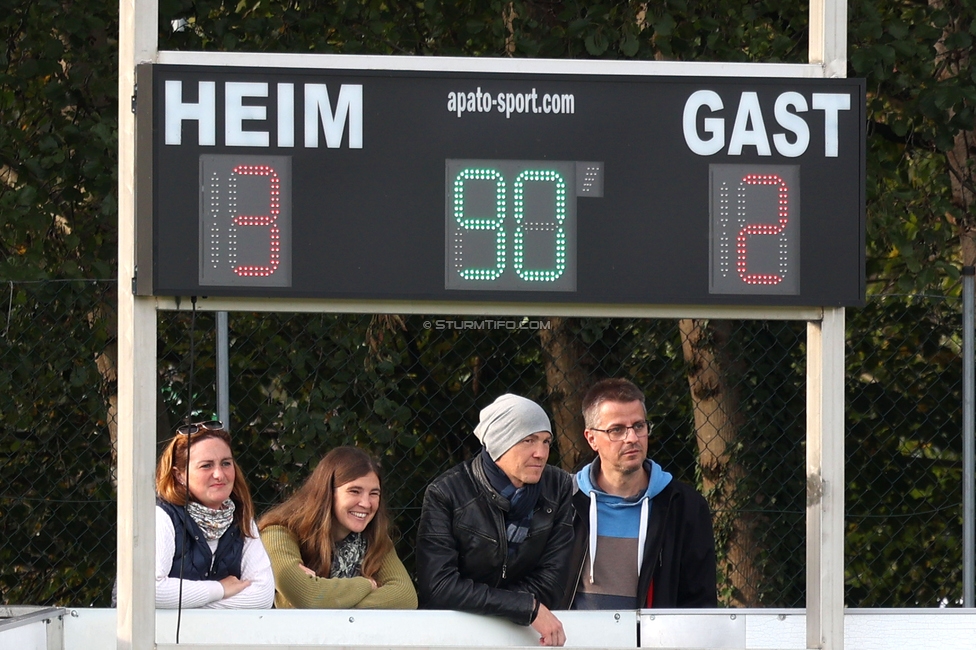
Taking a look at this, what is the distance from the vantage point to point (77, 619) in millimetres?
4652

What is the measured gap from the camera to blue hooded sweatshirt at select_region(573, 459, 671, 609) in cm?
527

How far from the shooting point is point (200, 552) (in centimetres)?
491

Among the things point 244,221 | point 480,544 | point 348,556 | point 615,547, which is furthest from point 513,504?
point 244,221

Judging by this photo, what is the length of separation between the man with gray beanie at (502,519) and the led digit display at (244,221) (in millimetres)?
1479

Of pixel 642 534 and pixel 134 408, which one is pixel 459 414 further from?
pixel 134 408

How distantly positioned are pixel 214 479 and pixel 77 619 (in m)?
0.62

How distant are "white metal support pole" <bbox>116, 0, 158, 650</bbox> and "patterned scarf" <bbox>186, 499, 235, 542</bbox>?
83 cm

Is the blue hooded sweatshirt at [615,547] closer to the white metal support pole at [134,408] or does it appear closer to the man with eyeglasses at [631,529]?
the man with eyeglasses at [631,529]

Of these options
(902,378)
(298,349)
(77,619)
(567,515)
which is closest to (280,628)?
(77,619)

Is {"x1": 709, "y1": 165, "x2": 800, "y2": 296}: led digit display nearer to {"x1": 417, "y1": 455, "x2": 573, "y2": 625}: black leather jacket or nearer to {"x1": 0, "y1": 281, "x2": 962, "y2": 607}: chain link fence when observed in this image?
{"x1": 417, "y1": 455, "x2": 573, "y2": 625}: black leather jacket

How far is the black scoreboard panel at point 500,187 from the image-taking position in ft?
13.0

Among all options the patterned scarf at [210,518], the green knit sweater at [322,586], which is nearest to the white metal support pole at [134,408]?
the patterned scarf at [210,518]

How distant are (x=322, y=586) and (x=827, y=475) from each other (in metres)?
1.71

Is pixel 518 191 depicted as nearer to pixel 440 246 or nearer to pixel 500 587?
pixel 440 246
